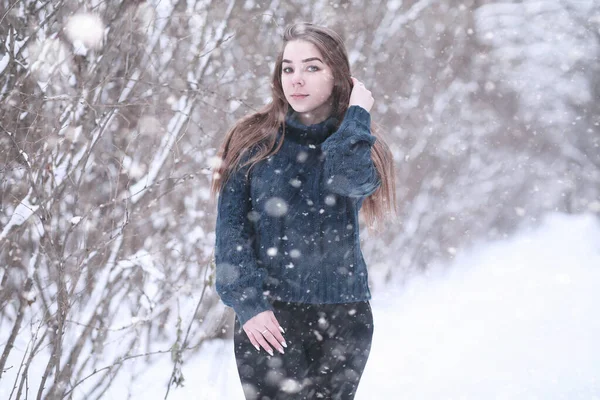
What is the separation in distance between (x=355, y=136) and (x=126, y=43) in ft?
5.90

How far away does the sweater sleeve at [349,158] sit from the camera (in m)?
1.86

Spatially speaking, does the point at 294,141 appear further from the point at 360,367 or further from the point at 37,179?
the point at 37,179

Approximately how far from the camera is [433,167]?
26.4 feet

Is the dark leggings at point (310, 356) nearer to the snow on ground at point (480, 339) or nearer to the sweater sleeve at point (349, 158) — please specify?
the sweater sleeve at point (349, 158)

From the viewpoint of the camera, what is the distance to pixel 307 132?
6.68 ft

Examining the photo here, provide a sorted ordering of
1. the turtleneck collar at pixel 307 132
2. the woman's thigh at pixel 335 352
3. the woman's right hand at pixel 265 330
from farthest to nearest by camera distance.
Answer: the turtleneck collar at pixel 307 132, the woman's thigh at pixel 335 352, the woman's right hand at pixel 265 330

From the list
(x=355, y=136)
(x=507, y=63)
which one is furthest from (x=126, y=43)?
(x=507, y=63)

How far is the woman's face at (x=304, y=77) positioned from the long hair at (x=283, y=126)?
0.02 m

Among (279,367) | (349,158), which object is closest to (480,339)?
(279,367)

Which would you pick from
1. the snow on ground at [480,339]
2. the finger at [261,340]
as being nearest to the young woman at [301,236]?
the finger at [261,340]

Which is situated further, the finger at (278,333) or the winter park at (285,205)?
the winter park at (285,205)

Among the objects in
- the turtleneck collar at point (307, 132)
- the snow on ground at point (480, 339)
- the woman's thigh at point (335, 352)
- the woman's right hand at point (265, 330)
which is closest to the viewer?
the woman's right hand at point (265, 330)

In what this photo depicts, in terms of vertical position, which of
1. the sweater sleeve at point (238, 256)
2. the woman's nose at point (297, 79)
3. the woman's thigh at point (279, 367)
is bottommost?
the woman's thigh at point (279, 367)

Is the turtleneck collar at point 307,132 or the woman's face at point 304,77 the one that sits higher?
the woman's face at point 304,77
